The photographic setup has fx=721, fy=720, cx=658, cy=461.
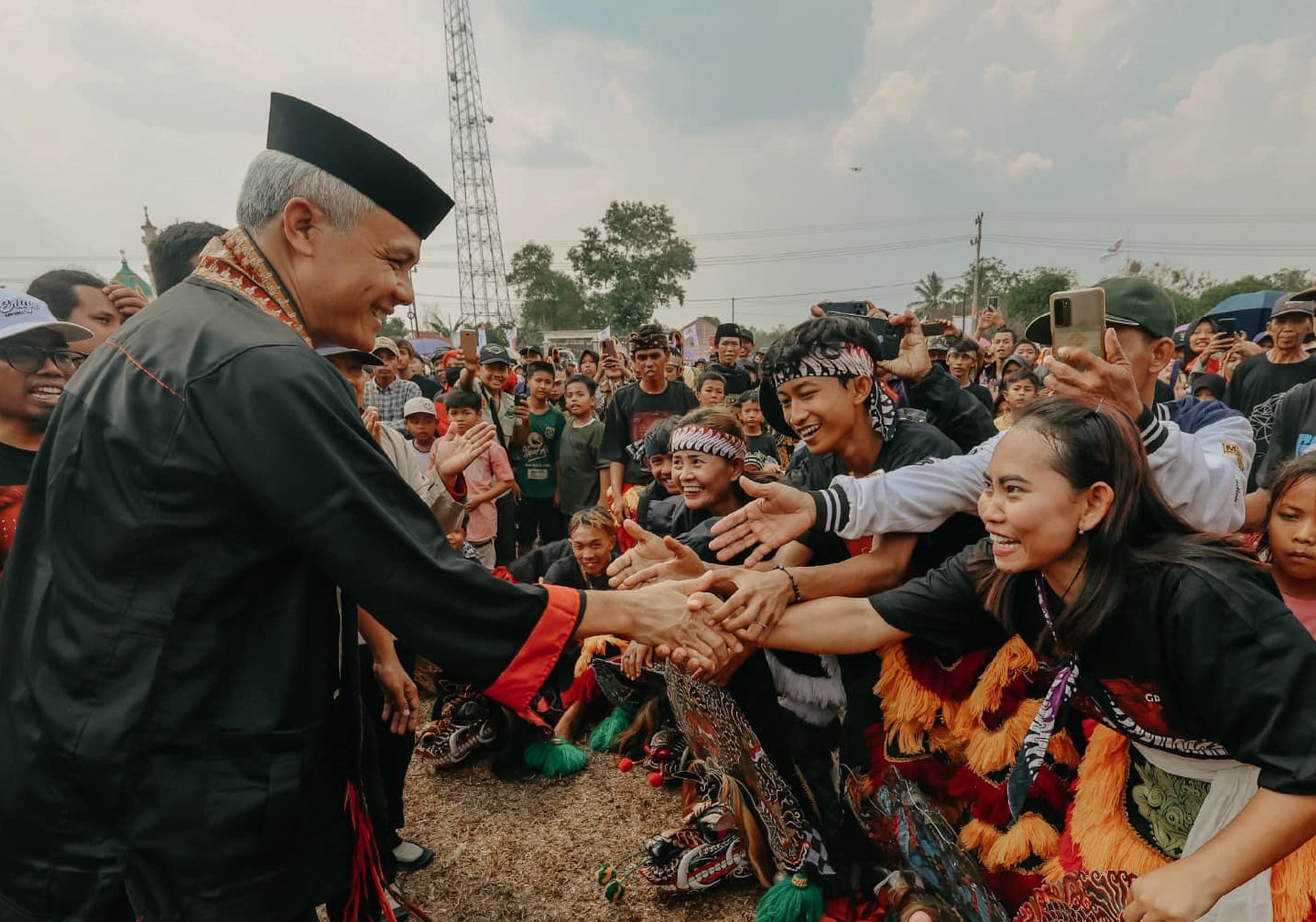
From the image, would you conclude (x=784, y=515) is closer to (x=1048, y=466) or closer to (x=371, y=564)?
(x=1048, y=466)

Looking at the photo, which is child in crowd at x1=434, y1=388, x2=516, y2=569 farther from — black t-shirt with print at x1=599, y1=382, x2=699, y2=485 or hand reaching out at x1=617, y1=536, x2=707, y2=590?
hand reaching out at x1=617, y1=536, x2=707, y2=590

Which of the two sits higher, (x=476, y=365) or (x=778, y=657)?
(x=476, y=365)

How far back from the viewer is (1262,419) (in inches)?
188

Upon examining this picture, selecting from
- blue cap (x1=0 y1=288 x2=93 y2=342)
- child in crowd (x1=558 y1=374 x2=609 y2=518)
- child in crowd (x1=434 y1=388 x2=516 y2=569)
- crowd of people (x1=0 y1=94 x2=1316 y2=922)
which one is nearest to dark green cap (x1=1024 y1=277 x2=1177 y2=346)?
crowd of people (x1=0 y1=94 x2=1316 y2=922)

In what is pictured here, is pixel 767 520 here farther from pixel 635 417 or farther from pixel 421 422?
pixel 421 422

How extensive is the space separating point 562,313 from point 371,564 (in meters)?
57.5

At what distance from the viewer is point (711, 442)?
3.52m

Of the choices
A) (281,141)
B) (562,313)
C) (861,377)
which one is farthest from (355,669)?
(562,313)

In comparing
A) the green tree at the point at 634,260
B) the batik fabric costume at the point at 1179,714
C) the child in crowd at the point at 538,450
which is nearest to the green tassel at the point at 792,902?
the batik fabric costume at the point at 1179,714

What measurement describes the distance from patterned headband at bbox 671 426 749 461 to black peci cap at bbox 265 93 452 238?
201 centimetres

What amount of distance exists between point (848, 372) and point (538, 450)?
5.04m

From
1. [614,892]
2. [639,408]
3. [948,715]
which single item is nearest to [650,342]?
[639,408]

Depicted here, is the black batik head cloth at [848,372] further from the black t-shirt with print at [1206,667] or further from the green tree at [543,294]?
the green tree at [543,294]

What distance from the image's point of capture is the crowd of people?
1363 mm
